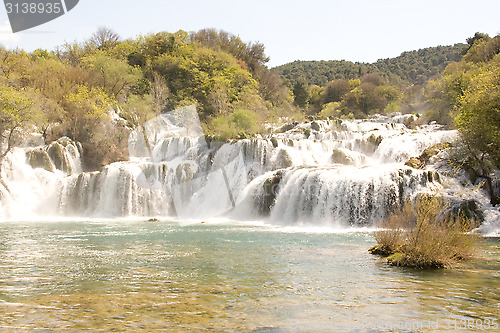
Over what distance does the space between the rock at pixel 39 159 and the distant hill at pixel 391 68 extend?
2423 inches

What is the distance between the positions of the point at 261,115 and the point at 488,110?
24.4 metres

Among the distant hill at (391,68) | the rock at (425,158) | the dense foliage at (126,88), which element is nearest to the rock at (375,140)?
the rock at (425,158)

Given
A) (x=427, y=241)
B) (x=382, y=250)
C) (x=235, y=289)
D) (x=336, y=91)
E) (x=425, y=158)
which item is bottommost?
(x=235, y=289)

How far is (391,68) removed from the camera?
94250 millimetres

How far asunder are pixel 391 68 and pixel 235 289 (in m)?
94.3

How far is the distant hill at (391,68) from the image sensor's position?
8688cm

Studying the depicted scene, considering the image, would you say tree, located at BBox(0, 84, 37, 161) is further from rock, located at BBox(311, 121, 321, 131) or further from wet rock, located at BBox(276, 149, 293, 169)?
rock, located at BBox(311, 121, 321, 131)

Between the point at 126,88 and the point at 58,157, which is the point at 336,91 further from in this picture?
the point at 58,157

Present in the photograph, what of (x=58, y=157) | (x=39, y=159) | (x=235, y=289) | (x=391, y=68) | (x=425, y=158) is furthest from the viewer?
(x=391, y=68)

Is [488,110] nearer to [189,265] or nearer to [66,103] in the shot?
[189,265]

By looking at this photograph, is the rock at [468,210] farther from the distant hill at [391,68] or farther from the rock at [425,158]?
the distant hill at [391,68]

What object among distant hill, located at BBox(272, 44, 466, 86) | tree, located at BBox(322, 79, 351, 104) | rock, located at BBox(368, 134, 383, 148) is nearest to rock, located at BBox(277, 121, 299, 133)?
rock, located at BBox(368, 134, 383, 148)

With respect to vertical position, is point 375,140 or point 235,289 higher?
point 375,140

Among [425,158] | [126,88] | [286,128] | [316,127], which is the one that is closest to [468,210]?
[425,158]
